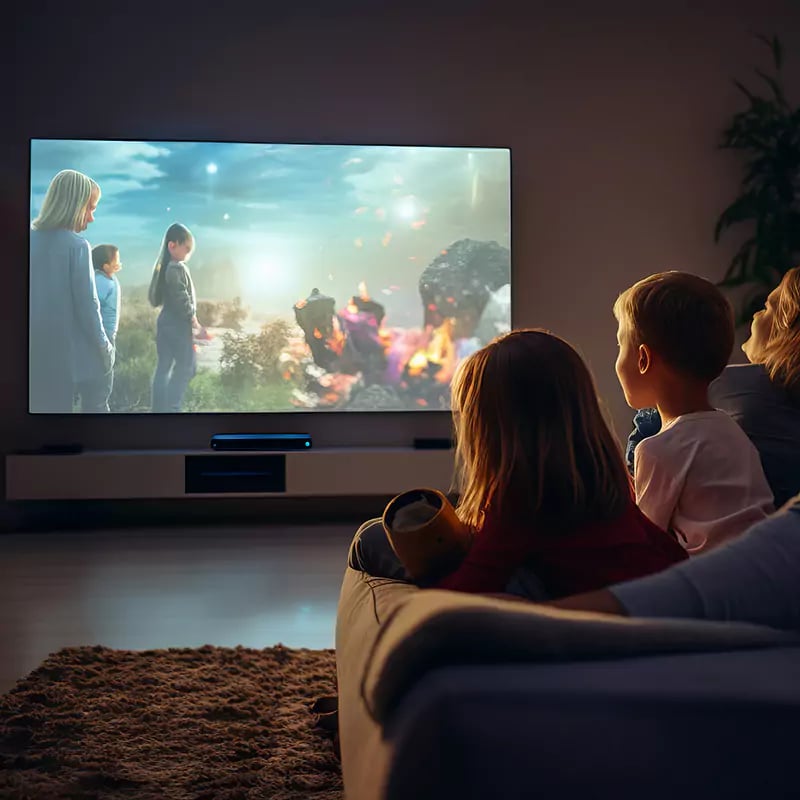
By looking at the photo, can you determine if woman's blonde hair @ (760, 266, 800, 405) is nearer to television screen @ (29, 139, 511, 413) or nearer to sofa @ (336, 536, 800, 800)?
sofa @ (336, 536, 800, 800)

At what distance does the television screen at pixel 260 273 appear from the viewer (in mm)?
4648

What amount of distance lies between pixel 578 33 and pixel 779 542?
476 centimetres

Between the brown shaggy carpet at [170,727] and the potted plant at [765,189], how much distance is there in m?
3.49

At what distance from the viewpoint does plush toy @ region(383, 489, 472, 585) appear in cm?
114

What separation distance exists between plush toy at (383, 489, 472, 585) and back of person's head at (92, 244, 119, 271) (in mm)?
3851

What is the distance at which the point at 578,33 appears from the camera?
16.3 ft

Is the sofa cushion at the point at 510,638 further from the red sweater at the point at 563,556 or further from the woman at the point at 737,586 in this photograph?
the red sweater at the point at 563,556

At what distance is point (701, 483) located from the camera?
1.43 metres

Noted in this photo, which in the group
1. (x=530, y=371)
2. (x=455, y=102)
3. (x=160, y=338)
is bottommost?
(x=530, y=371)

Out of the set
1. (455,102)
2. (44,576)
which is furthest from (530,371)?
(455,102)

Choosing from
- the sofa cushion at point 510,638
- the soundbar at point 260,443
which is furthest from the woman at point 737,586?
the soundbar at point 260,443

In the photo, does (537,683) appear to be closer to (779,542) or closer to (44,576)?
(779,542)

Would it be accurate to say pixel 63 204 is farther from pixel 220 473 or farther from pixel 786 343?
pixel 786 343

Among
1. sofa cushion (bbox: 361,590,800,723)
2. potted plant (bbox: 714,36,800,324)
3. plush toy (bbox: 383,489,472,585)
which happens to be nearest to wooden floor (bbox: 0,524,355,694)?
plush toy (bbox: 383,489,472,585)
